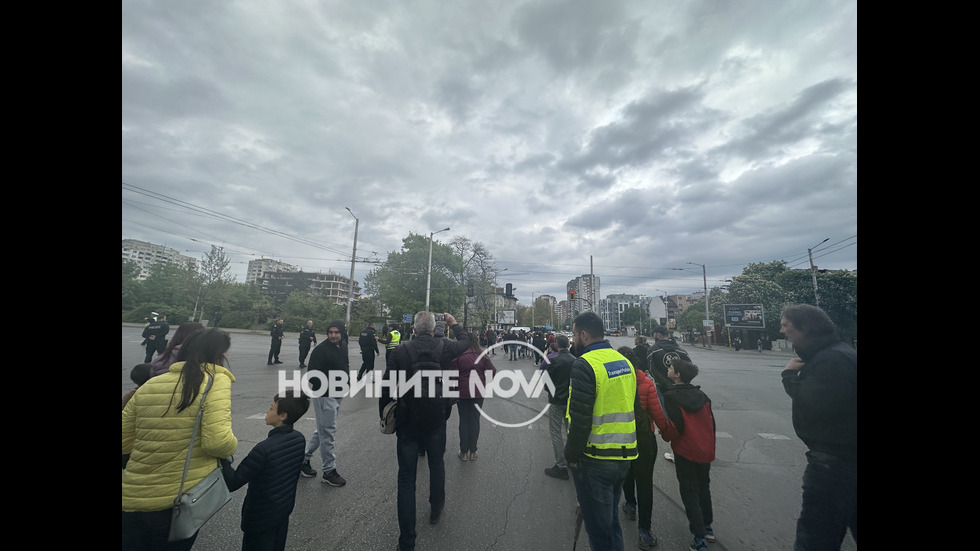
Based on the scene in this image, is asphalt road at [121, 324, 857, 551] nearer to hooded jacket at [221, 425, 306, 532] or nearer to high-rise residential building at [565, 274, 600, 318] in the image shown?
hooded jacket at [221, 425, 306, 532]

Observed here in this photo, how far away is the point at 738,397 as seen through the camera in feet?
30.5

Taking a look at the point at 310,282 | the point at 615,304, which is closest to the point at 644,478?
the point at 310,282

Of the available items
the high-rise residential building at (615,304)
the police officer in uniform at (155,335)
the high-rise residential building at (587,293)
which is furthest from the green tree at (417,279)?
the high-rise residential building at (615,304)

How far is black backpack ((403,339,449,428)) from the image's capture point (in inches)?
106

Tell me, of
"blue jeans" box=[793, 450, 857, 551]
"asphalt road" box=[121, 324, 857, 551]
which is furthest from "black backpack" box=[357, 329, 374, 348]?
"blue jeans" box=[793, 450, 857, 551]

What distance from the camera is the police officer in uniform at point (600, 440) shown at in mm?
2105

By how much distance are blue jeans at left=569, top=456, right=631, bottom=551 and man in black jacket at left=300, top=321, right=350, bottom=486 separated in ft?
9.37

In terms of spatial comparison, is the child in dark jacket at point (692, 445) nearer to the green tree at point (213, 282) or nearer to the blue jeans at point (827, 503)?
the blue jeans at point (827, 503)

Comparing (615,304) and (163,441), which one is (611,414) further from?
(615,304)

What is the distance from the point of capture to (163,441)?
1.51 meters
